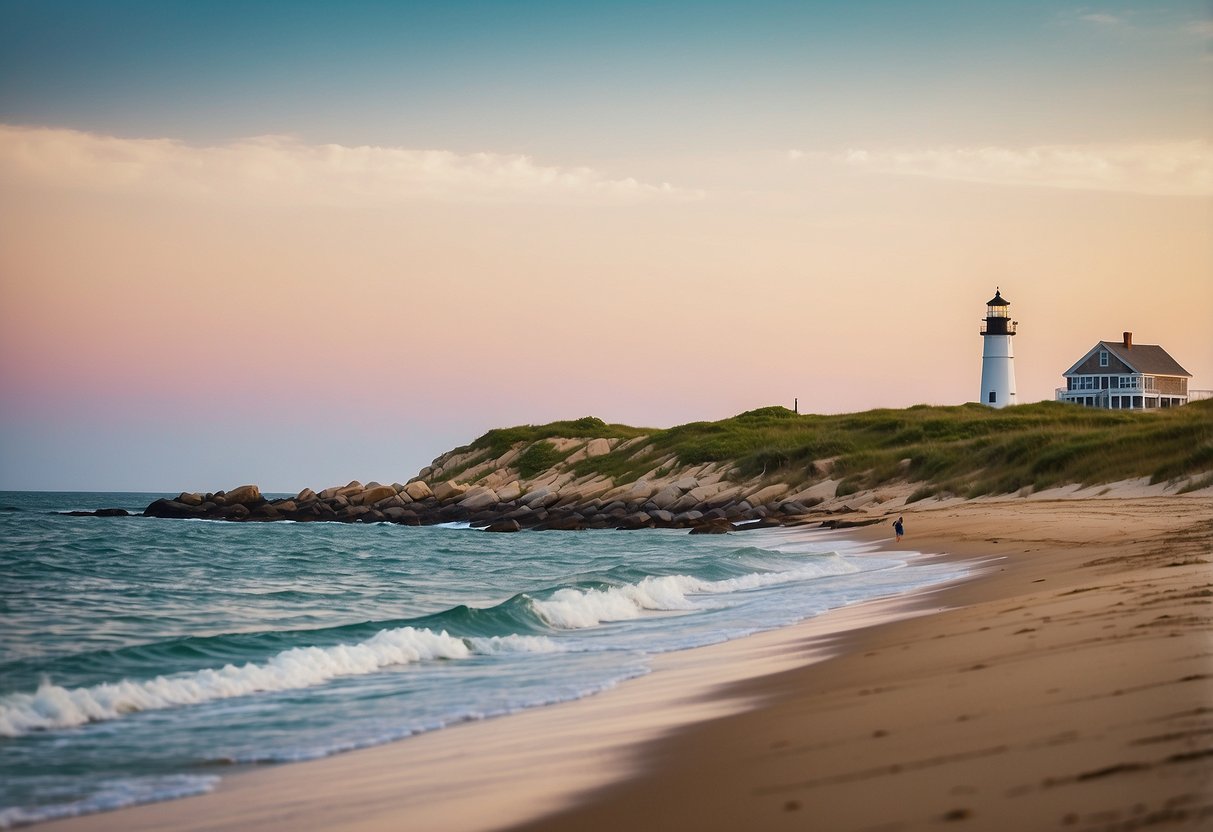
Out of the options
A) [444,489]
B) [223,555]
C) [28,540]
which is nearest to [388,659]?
[223,555]

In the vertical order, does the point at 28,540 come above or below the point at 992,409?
below

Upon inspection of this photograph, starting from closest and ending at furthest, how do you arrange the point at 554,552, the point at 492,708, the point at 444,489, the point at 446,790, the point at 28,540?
the point at 446,790 < the point at 492,708 < the point at 554,552 < the point at 28,540 < the point at 444,489

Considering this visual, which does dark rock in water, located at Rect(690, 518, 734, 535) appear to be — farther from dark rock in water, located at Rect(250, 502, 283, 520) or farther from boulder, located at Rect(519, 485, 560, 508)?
dark rock in water, located at Rect(250, 502, 283, 520)

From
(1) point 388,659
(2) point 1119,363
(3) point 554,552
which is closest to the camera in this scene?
(1) point 388,659

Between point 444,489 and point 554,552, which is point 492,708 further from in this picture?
point 444,489

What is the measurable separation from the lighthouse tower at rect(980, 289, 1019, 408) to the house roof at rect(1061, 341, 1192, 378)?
10066 mm

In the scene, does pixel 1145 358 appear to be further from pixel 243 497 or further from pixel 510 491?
pixel 243 497

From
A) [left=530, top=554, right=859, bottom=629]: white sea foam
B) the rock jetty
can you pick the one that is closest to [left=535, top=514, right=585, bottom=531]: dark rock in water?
the rock jetty

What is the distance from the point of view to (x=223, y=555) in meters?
29.6

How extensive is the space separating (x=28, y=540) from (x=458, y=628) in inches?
1048

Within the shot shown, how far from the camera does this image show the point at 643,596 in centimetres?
1755

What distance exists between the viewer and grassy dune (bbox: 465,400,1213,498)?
35.6 meters

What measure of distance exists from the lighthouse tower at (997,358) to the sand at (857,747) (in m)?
61.9

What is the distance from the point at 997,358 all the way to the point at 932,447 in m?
23.6
